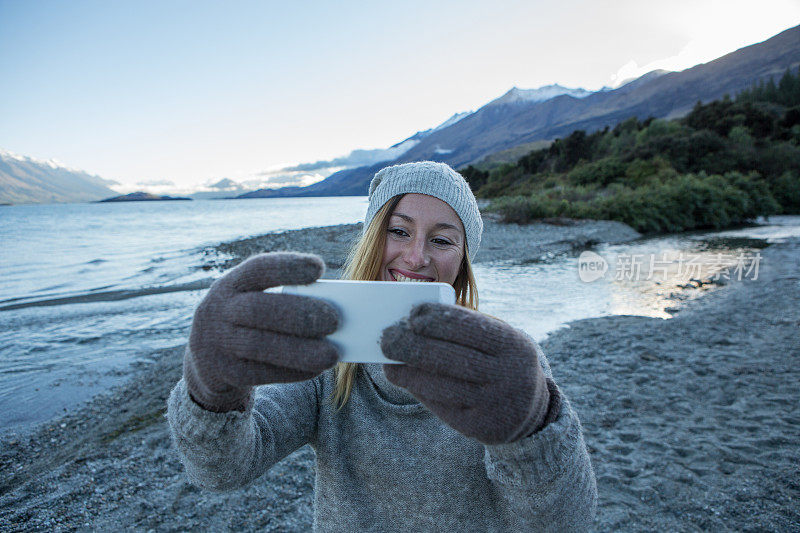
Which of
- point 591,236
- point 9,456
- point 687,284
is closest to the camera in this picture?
point 9,456

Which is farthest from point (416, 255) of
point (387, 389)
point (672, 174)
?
point (672, 174)

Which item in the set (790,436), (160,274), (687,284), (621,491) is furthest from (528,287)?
(160,274)

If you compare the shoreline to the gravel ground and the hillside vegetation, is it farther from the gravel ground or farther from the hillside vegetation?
the gravel ground

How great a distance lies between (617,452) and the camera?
13.1ft

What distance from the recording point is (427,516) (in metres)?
1.52

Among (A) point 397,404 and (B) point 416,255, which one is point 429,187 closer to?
(B) point 416,255

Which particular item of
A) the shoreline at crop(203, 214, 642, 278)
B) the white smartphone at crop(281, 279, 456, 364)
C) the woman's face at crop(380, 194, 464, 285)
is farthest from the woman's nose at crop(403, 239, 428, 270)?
the shoreline at crop(203, 214, 642, 278)

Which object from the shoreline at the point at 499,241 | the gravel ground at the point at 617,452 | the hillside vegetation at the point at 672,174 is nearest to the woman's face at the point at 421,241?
the gravel ground at the point at 617,452

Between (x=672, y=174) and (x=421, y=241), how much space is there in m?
38.1

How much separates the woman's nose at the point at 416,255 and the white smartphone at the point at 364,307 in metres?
0.72

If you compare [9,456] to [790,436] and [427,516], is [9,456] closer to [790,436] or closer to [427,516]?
[427,516]

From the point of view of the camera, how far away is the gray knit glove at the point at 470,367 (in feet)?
3.20

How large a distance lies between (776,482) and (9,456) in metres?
7.21

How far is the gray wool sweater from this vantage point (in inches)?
46.2
